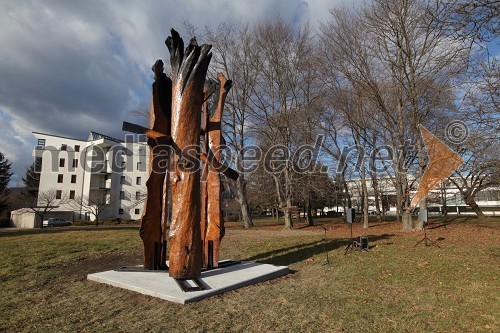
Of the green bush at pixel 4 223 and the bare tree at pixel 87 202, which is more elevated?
the bare tree at pixel 87 202

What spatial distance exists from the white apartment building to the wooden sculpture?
37274 millimetres

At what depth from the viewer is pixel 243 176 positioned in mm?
27359

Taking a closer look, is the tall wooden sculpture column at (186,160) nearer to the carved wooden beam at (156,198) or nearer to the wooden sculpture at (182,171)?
the wooden sculpture at (182,171)

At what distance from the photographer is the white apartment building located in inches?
1754

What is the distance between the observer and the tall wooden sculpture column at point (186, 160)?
263 inches

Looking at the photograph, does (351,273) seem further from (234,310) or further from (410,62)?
(410,62)

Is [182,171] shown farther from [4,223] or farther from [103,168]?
[103,168]

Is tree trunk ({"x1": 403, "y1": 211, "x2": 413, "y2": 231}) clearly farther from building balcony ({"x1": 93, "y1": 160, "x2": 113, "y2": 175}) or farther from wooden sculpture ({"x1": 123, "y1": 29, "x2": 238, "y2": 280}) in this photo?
building balcony ({"x1": 93, "y1": 160, "x2": 113, "y2": 175})

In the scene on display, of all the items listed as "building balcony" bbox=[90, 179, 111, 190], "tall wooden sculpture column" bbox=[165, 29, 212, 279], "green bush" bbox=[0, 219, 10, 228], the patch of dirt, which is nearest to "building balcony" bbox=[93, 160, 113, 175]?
"building balcony" bbox=[90, 179, 111, 190]

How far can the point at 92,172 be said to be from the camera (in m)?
46.0

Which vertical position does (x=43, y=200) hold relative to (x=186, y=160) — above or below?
above

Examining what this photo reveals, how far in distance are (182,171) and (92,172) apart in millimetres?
44069

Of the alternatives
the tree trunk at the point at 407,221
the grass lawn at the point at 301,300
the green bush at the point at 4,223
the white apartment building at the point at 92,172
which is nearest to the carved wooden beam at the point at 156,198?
the grass lawn at the point at 301,300

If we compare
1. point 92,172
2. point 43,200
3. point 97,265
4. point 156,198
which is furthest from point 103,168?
point 156,198
